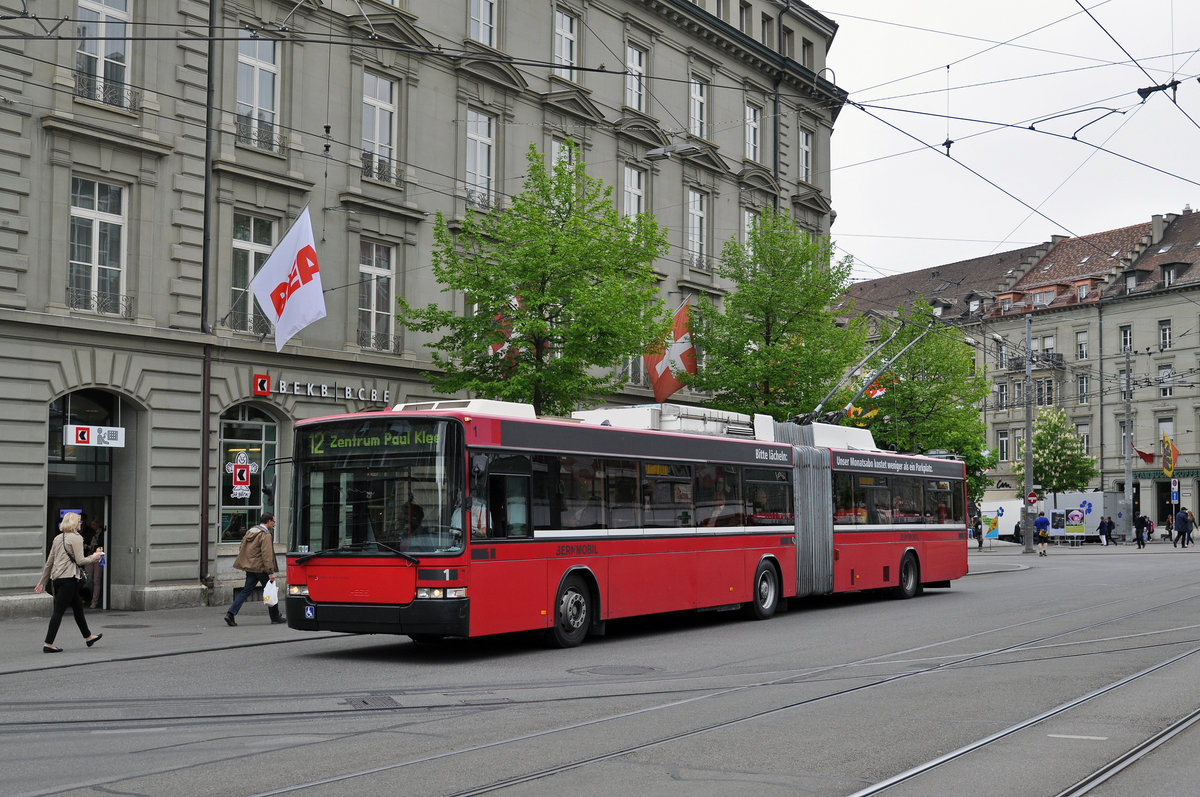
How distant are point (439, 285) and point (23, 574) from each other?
11.7 meters

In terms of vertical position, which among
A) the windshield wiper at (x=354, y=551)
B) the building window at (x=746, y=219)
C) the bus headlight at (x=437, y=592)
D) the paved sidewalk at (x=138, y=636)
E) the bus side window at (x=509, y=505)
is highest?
the building window at (x=746, y=219)

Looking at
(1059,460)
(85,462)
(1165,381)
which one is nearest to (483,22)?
(85,462)

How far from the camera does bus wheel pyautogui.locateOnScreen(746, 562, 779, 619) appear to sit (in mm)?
20688

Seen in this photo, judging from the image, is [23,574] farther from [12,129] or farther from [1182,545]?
[1182,545]

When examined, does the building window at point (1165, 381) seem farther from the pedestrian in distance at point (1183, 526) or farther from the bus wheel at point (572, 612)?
the bus wheel at point (572, 612)

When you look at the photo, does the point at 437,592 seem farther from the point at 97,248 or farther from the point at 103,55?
the point at 103,55

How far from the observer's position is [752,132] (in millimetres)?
40750

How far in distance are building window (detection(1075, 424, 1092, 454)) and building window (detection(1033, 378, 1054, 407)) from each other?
247 cm

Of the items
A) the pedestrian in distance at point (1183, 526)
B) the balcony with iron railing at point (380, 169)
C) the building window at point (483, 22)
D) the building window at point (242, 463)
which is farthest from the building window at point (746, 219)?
the pedestrian in distance at point (1183, 526)

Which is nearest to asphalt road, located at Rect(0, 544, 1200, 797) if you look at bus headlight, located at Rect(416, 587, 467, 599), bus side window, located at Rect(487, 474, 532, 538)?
bus headlight, located at Rect(416, 587, 467, 599)

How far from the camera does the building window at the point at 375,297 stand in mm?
26906

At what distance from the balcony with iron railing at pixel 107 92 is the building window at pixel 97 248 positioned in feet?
4.53

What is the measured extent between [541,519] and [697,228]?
2336 centimetres

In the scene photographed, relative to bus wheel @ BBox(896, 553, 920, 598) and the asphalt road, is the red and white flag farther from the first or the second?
the asphalt road
